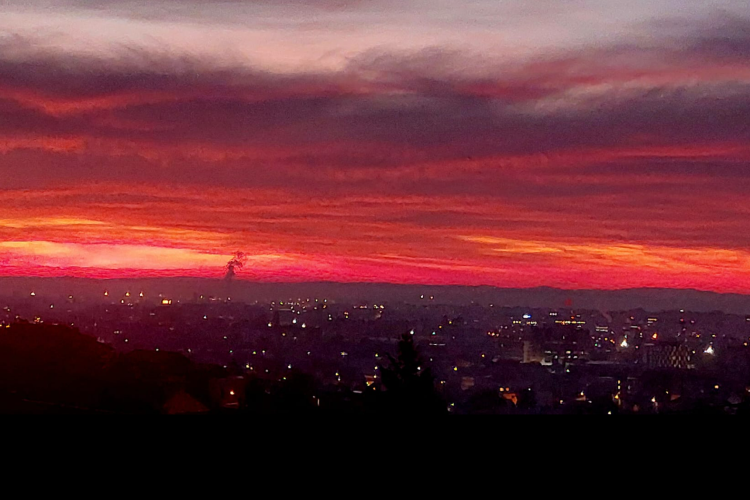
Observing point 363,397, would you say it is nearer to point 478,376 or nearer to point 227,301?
A: point 478,376

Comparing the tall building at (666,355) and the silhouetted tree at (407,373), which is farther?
the tall building at (666,355)

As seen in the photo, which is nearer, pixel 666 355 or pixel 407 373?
pixel 407 373

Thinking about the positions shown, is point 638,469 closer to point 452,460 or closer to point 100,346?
point 452,460

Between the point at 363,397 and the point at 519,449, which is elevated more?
the point at 519,449

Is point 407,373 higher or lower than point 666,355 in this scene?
lower

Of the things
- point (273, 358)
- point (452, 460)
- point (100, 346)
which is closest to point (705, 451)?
point (452, 460)

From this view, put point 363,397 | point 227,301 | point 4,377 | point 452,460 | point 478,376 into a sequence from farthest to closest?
point 227,301 < point 478,376 < point 363,397 < point 4,377 < point 452,460

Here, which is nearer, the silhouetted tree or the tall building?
the silhouetted tree

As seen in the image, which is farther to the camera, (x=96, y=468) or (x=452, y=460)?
(x=452, y=460)

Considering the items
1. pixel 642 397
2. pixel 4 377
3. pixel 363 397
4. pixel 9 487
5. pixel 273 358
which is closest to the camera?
pixel 9 487
